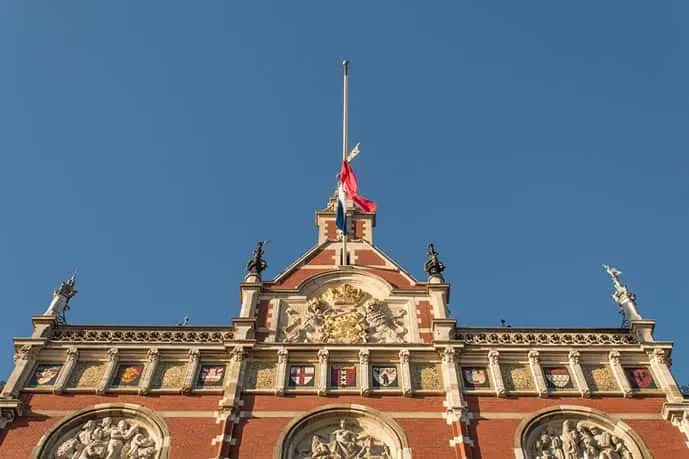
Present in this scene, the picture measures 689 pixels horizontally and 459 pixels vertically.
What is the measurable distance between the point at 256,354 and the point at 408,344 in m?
4.67

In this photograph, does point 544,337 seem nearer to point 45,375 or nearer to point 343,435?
point 343,435

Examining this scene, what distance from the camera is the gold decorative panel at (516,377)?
22562 millimetres

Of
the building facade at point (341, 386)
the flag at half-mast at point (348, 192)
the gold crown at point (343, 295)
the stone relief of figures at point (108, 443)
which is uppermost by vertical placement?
the flag at half-mast at point (348, 192)

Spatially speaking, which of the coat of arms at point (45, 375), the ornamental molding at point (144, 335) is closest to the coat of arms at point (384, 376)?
the ornamental molding at point (144, 335)

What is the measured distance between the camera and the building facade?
67.8 ft

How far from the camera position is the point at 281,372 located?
74.6ft

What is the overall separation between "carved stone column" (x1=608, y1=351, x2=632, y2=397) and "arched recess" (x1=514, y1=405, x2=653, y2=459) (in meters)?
1.23

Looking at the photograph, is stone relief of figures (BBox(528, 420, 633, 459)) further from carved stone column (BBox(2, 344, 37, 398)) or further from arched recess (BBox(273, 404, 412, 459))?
carved stone column (BBox(2, 344, 37, 398))

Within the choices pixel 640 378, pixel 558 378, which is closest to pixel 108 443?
pixel 558 378

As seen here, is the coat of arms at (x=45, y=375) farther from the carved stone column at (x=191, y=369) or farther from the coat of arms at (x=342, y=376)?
the coat of arms at (x=342, y=376)

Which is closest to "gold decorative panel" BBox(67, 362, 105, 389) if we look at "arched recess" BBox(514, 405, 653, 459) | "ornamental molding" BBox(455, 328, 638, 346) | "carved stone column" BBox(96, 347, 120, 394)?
"carved stone column" BBox(96, 347, 120, 394)

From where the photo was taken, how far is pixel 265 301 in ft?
85.0

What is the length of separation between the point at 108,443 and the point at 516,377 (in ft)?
38.6

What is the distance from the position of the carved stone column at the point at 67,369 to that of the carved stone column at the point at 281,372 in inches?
242
